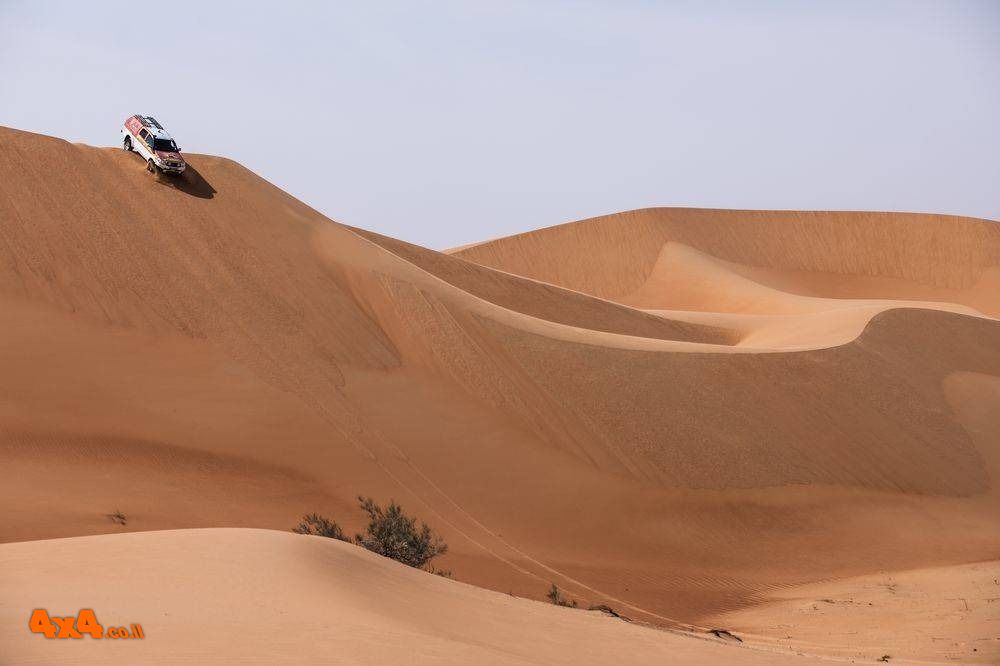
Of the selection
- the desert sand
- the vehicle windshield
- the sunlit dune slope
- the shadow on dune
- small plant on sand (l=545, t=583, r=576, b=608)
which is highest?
the vehicle windshield

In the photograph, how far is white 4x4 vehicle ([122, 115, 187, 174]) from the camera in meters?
24.1

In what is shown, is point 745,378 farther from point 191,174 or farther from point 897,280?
point 897,280

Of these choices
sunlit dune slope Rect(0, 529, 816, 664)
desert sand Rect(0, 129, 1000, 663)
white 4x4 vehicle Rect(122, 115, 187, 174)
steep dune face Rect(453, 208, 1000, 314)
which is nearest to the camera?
sunlit dune slope Rect(0, 529, 816, 664)

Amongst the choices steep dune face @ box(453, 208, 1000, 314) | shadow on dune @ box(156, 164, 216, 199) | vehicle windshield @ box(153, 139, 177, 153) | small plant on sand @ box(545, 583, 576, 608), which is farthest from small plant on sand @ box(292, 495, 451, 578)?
steep dune face @ box(453, 208, 1000, 314)

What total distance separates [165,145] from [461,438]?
8.80 metres

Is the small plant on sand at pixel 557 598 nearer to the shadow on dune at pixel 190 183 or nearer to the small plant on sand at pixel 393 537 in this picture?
the small plant on sand at pixel 393 537

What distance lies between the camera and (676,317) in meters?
35.6

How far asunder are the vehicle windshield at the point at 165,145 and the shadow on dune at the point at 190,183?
0.55 metres

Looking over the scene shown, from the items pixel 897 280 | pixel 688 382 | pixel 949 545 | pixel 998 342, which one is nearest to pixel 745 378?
pixel 688 382

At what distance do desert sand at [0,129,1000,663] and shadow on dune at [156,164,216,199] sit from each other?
94mm

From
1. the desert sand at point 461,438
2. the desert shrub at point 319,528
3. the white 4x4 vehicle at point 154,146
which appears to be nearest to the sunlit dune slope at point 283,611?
the desert sand at point 461,438

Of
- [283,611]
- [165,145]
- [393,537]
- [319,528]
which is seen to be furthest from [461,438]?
[283,611]

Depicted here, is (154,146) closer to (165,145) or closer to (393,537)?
(165,145)

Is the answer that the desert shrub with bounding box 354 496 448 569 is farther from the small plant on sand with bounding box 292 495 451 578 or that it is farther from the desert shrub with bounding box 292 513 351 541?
the desert shrub with bounding box 292 513 351 541
